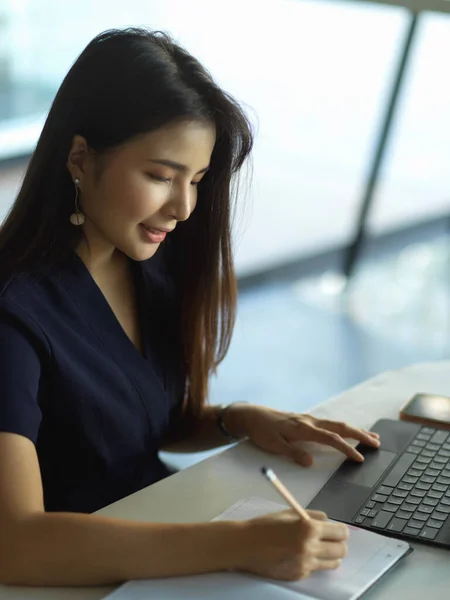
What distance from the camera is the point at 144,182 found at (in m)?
1.19

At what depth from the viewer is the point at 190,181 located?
1233 mm

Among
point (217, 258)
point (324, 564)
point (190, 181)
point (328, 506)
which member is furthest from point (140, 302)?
point (324, 564)

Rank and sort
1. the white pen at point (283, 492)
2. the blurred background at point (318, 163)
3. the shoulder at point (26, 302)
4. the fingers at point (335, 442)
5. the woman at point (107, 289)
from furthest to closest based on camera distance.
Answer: the blurred background at point (318, 163), the fingers at point (335, 442), the shoulder at point (26, 302), the woman at point (107, 289), the white pen at point (283, 492)

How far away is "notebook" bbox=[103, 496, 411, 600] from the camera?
913 mm

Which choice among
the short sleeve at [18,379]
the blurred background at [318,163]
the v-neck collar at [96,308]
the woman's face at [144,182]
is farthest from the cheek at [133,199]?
the blurred background at [318,163]

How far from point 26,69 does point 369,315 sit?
1886 mm

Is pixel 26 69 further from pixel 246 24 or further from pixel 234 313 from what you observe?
pixel 234 313

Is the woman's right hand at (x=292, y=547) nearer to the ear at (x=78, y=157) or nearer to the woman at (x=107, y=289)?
the woman at (x=107, y=289)

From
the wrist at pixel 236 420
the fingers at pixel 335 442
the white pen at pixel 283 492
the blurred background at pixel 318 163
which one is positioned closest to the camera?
the white pen at pixel 283 492

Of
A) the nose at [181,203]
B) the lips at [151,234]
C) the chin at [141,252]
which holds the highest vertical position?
the nose at [181,203]

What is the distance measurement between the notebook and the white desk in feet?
0.07

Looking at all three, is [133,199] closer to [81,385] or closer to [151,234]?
[151,234]

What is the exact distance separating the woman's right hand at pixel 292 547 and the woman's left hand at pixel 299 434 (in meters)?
0.29

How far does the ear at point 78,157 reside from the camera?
122 cm
